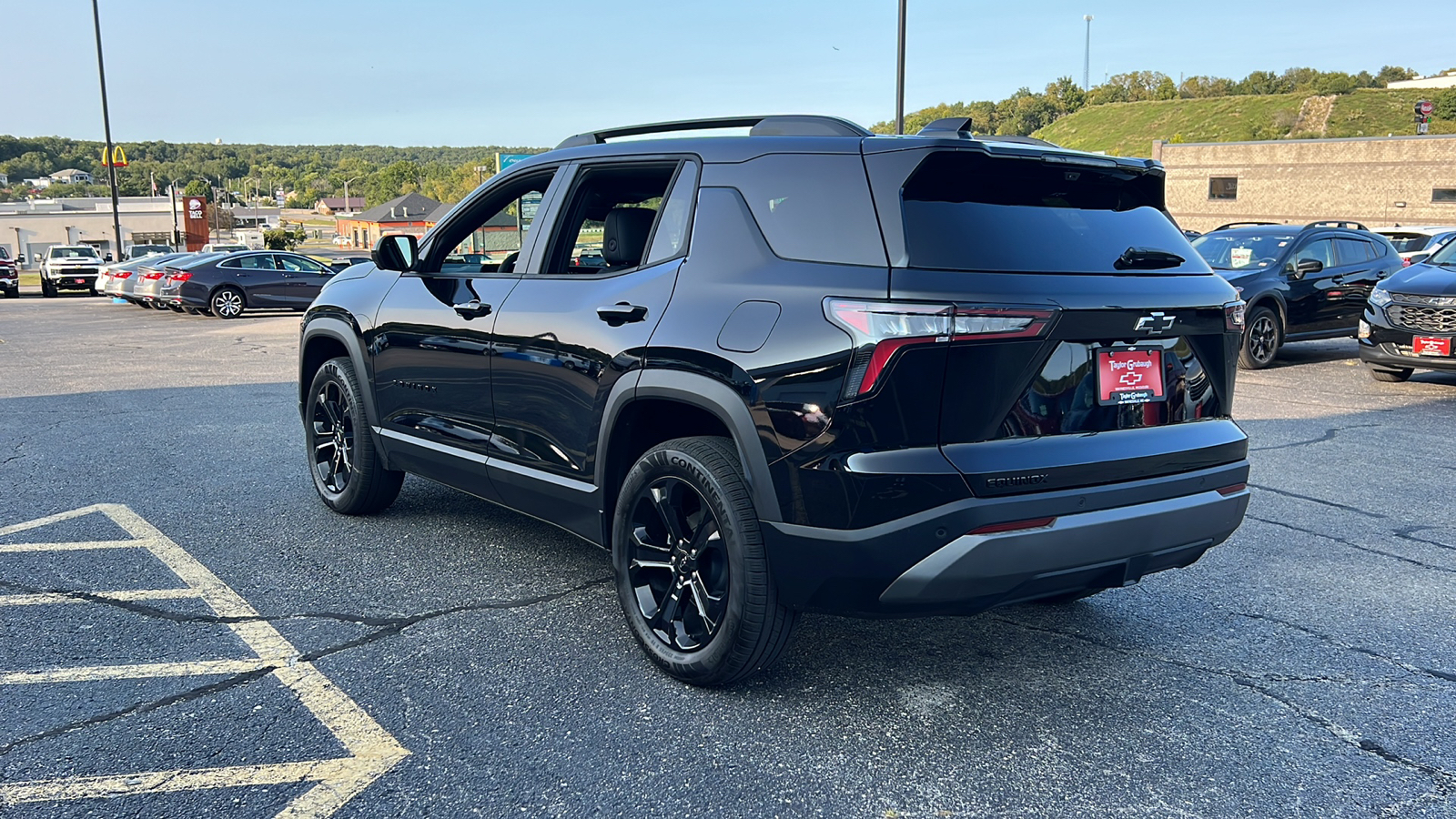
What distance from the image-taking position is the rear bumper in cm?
292

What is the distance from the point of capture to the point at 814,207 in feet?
10.7

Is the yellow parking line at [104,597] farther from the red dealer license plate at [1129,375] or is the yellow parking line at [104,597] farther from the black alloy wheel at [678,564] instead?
the red dealer license plate at [1129,375]

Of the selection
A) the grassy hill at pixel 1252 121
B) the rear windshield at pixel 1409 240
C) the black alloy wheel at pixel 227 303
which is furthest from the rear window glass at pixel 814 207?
the grassy hill at pixel 1252 121

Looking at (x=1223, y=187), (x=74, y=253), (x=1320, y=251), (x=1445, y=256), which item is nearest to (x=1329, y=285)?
(x=1320, y=251)

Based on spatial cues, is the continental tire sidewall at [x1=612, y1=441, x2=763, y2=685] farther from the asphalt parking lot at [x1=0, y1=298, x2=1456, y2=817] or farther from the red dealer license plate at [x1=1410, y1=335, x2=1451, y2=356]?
the red dealer license plate at [x1=1410, y1=335, x2=1451, y2=356]

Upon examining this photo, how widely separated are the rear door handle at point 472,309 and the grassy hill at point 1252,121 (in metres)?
85.2

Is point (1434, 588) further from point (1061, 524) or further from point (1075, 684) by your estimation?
point (1061, 524)

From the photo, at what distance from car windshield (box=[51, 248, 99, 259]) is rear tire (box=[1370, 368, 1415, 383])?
35.1 m

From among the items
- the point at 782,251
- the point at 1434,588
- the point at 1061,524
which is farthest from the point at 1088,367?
the point at 1434,588

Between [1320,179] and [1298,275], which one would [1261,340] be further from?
[1320,179]

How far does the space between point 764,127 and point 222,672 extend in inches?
104

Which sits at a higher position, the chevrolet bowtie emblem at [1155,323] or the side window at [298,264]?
the chevrolet bowtie emblem at [1155,323]

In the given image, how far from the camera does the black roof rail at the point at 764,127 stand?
3.44 m

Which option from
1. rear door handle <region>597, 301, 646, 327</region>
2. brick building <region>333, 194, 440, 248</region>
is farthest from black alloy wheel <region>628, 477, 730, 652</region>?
brick building <region>333, 194, 440, 248</region>
